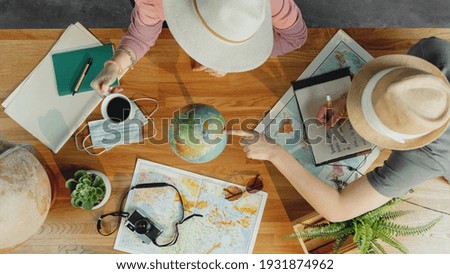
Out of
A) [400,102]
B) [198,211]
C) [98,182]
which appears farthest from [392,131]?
[98,182]

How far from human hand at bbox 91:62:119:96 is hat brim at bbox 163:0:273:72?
0.97 feet

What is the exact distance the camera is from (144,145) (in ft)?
4.35

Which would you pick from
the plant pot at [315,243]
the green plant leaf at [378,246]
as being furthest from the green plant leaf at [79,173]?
the green plant leaf at [378,246]

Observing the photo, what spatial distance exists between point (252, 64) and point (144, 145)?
470mm

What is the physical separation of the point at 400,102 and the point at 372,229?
17.6 inches

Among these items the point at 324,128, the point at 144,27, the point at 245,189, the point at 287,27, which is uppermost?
the point at 287,27

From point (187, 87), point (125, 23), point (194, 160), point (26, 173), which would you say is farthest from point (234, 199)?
point (125, 23)

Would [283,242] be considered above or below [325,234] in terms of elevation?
below

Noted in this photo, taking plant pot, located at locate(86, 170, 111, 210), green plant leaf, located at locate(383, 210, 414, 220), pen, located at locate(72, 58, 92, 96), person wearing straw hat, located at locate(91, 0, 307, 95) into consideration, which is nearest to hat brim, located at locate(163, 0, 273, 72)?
person wearing straw hat, located at locate(91, 0, 307, 95)

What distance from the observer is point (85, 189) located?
4.03 ft

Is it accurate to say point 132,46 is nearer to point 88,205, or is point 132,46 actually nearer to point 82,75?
point 82,75

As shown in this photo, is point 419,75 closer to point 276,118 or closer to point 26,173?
point 276,118

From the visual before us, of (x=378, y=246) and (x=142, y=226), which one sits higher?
(x=378, y=246)

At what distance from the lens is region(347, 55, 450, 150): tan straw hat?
0.96 meters
